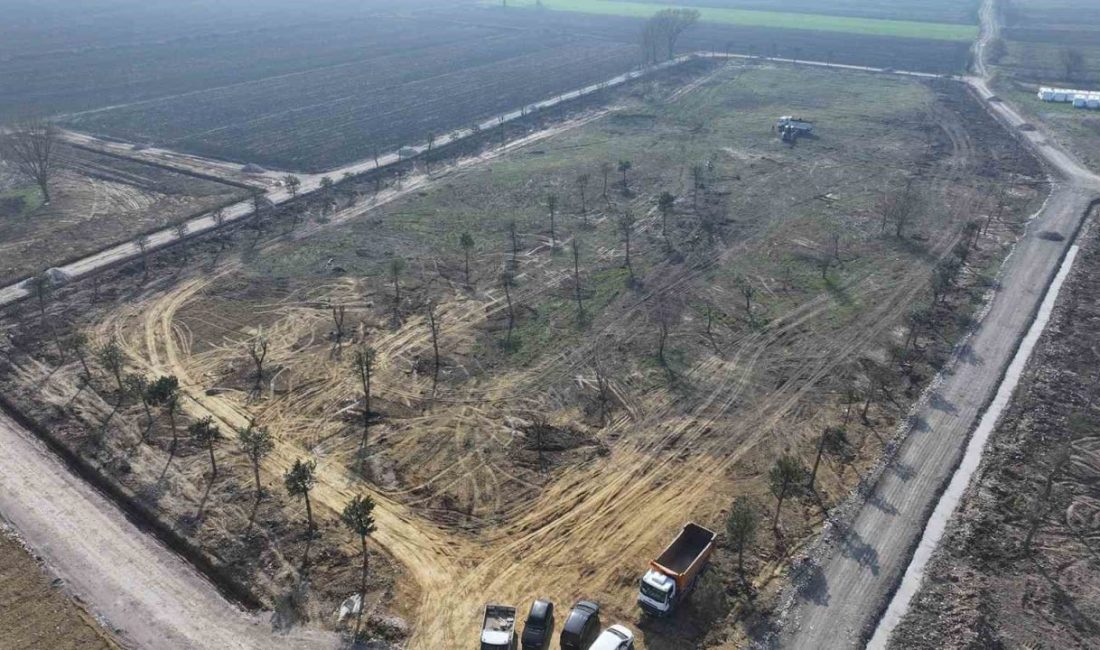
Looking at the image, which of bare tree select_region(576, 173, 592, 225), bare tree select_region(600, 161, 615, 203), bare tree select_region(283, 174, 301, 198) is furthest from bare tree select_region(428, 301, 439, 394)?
bare tree select_region(283, 174, 301, 198)

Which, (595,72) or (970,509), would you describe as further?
(595,72)

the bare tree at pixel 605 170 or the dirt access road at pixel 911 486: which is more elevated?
the bare tree at pixel 605 170

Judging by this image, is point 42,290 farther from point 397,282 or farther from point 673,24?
point 673,24

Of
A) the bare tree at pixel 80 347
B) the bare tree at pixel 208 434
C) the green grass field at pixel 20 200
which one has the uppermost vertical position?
the green grass field at pixel 20 200

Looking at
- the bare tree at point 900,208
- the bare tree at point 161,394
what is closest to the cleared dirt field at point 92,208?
the bare tree at point 161,394

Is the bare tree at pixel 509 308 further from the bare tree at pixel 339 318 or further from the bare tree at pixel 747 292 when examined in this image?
the bare tree at pixel 747 292

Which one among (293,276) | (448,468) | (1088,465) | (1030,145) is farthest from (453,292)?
(1030,145)

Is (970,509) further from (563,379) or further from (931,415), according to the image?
(563,379)

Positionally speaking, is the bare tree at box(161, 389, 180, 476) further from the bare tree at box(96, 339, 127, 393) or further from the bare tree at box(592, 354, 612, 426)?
the bare tree at box(592, 354, 612, 426)
